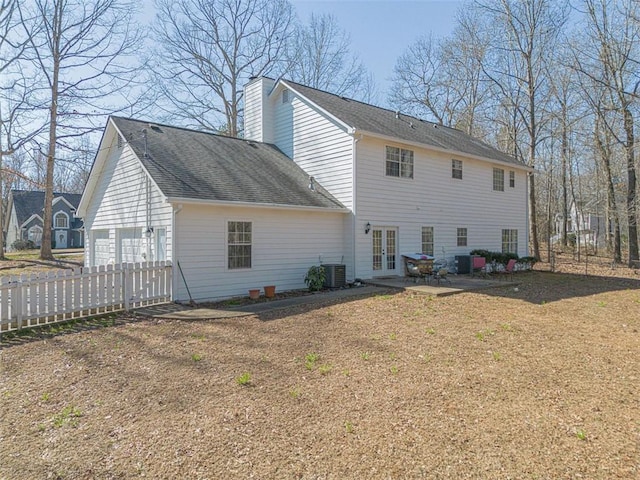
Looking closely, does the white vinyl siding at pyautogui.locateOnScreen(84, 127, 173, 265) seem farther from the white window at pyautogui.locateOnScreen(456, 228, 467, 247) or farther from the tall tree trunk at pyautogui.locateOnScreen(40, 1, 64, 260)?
the white window at pyautogui.locateOnScreen(456, 228, 467, 247)

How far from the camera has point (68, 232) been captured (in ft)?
147

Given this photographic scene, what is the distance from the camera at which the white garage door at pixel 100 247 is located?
563 inches

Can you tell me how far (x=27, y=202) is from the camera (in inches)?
1738

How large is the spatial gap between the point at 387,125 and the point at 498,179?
6.96m

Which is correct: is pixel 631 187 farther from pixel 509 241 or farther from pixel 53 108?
pixel 53 108

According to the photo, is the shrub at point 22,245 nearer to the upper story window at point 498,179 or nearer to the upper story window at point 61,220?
the upper story window at point 61,220

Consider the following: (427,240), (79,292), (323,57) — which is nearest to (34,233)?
(323,57)

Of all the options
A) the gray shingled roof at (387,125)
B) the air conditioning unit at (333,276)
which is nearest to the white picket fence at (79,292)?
the air conditioning unit at (333,276)

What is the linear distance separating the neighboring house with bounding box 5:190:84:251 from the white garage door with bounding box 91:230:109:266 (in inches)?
1245

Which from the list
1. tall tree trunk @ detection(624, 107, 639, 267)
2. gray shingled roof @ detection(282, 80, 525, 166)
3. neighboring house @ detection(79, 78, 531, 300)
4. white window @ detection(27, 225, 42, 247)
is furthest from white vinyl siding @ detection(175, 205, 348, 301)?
white window @ detection(27, 225, 42, 247)

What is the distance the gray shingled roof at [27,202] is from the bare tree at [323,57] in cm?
3139

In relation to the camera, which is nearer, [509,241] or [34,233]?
[509,241]

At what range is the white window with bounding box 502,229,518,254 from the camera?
19328 mm

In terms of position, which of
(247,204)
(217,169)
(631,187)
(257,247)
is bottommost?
(257,247)
